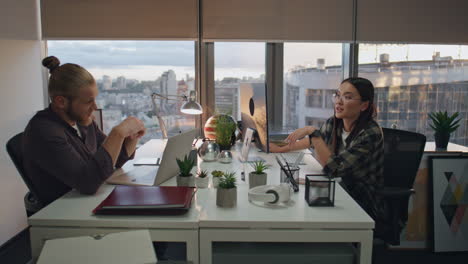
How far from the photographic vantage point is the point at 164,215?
4.97 ft

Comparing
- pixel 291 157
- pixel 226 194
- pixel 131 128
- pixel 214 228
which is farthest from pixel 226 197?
pixel 291 157

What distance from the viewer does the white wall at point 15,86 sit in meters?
2.92

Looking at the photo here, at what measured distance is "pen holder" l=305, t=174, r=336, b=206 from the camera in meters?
1.63

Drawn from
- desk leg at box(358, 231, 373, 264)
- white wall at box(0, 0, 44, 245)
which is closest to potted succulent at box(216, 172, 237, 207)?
desk leg at box(358, 231, 373, 264)

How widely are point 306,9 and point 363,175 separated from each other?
1.57 metres

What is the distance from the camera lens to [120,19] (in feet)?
10.5

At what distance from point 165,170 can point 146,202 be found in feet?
1.37

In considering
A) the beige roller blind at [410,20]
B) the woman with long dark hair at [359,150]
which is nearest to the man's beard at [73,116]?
the woman with long dark hair at [359,150]

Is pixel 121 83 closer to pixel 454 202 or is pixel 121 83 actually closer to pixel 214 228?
pixel 214 228

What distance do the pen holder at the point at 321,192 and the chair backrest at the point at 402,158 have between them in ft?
2.67

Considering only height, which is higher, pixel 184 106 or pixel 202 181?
pixel 184 106

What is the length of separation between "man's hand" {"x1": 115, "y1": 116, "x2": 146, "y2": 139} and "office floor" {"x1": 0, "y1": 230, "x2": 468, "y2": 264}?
1.36 metres

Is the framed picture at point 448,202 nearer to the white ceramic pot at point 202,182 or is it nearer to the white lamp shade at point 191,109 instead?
the white lamp shade at point 191,109

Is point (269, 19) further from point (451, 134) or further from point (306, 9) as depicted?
point (451, 134)
